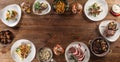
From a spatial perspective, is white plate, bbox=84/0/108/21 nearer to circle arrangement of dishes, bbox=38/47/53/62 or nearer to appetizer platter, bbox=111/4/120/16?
appetizer platter, bbox=111/4/120/16

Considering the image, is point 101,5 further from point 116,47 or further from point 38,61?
point 38,61

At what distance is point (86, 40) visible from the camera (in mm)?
2486

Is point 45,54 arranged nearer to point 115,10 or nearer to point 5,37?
point 5,37

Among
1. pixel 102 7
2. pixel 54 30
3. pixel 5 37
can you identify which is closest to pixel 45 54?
pixel 54 30

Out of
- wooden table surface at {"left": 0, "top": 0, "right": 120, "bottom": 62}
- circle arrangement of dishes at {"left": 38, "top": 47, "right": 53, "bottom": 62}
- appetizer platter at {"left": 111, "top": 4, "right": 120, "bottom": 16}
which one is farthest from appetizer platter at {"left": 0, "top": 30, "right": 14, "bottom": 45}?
appetizer platter at {"left": 111, "top": 4, "right": 120, "bottom": 16}

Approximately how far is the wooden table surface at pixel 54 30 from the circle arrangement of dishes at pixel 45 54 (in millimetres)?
40

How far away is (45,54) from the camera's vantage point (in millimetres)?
2449

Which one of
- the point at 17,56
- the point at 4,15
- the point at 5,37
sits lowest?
the point at 17,56

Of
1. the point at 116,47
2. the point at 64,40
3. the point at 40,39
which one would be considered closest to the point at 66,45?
the point at 64,40

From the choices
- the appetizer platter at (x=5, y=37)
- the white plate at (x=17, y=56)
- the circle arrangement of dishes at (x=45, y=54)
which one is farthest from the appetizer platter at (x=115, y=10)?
the appetizer platter at (x=5, y=37)

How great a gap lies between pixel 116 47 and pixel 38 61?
0.72 m

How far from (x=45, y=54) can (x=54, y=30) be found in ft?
0.78

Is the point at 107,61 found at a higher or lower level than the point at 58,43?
lower

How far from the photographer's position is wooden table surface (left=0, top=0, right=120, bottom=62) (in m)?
2.49
